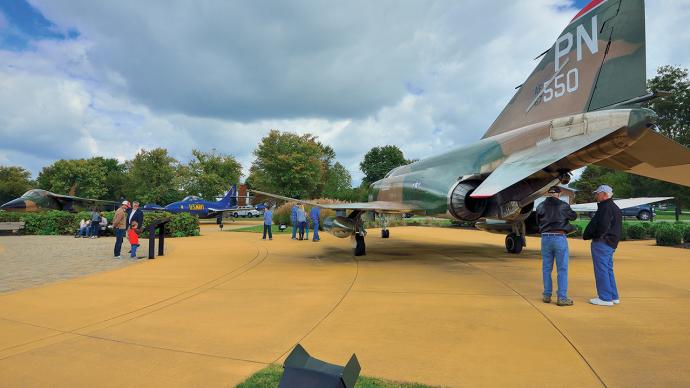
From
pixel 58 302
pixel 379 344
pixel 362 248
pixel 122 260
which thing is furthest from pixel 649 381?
pixel 122 260

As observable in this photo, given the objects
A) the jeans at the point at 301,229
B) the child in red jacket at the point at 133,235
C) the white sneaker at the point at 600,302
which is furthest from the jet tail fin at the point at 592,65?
the child in red jacket at the point at 133,235

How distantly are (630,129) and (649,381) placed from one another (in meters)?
Result: 4.97

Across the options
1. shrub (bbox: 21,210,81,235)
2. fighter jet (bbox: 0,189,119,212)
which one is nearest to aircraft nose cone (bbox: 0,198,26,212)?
fighter jet (bbox: 0,189,119,212)

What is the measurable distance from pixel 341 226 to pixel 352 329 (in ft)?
22.3

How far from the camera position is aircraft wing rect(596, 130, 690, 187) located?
724 cm

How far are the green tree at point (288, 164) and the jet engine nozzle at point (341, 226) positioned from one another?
102ft

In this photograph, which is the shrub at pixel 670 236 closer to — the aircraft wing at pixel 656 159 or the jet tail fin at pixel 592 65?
the aircraft wing at pixel 656 159

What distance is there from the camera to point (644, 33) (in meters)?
6.49

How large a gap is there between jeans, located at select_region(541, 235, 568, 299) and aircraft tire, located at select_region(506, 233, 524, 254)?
19.9 ft

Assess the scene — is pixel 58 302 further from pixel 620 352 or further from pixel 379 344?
pixel 620 352

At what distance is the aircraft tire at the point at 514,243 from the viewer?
11.1 metres

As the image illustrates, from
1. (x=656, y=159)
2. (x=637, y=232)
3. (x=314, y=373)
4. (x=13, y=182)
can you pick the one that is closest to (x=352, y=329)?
(x=314, y=373)

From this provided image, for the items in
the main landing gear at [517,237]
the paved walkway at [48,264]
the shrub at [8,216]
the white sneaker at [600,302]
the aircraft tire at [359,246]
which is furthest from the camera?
the shrub at [8,216]

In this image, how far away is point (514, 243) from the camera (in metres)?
11.2
